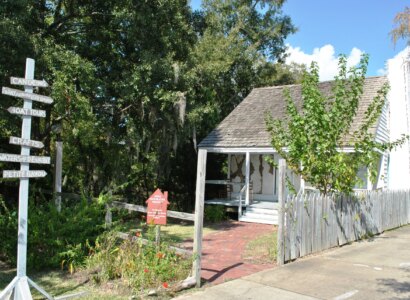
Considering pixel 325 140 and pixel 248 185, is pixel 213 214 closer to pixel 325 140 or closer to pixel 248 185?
pixel 248 185

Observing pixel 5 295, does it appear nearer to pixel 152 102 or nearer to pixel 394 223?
pixel 152 102

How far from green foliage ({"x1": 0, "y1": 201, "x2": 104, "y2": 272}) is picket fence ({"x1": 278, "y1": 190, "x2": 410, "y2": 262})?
3762mm

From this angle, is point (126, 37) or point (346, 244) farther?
point (126, 37)

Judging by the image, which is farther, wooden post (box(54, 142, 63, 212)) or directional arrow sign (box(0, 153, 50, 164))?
wooden post (box(54, 142, 63, 212))

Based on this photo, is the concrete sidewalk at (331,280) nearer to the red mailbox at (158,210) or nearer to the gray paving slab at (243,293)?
the gray paving slab at (243,293)

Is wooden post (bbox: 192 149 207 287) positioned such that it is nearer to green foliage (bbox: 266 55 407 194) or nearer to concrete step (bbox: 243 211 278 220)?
green foliage (bbox: 266 55 407 194)

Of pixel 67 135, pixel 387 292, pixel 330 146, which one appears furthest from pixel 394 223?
pixel 67 135

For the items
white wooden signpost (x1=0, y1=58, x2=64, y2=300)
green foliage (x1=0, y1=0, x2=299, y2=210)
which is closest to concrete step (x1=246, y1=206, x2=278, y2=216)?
green foliage (x1=0, y1=0, x2=299, y2=210)

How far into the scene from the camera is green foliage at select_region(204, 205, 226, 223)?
1563cm

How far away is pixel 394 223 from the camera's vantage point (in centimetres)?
1364

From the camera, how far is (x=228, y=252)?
958cm

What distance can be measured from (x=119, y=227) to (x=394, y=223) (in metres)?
9.92

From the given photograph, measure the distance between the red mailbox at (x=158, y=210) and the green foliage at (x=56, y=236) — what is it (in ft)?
5.04

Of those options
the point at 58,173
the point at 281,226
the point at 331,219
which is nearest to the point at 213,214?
the point at 331,219
